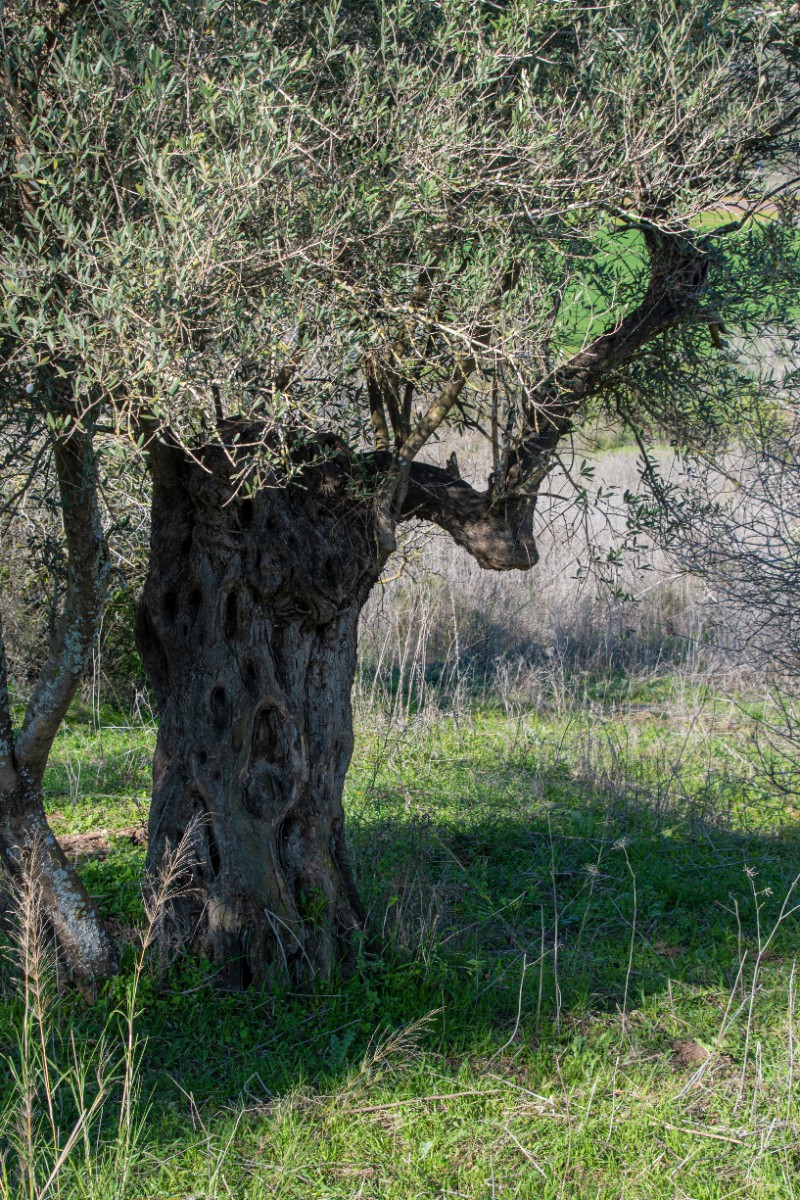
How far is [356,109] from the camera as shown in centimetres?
342

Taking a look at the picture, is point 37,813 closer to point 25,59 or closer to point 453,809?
point 25,59

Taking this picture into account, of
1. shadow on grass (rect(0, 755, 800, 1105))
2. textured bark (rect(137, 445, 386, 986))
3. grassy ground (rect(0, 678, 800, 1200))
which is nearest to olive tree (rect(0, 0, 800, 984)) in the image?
textured bark (rect(137, 445, 386, 986))

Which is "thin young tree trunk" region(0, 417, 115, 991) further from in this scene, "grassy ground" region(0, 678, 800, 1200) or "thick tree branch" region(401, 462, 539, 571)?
"thick tree branch" region(401, 462, 539, 571)

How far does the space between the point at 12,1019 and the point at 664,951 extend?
277cm

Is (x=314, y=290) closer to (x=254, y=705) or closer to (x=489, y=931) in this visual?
(x=254, y=705)

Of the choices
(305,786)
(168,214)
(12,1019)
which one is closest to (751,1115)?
(305,786)

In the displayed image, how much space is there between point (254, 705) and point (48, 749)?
2.55ft

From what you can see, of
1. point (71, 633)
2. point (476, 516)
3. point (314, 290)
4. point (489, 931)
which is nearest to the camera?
point (314, 290)

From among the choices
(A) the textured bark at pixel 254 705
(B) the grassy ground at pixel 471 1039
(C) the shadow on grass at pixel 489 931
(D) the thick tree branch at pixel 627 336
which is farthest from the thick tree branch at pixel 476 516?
(B) the grassy ground at pixel 471 1039

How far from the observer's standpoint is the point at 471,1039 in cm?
396

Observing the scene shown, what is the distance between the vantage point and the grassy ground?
324 cm

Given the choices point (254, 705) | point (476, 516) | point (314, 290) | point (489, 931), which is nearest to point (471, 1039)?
Answer: point (489, 931)

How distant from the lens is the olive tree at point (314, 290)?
2914mm

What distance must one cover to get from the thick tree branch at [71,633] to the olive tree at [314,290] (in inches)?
1.3
